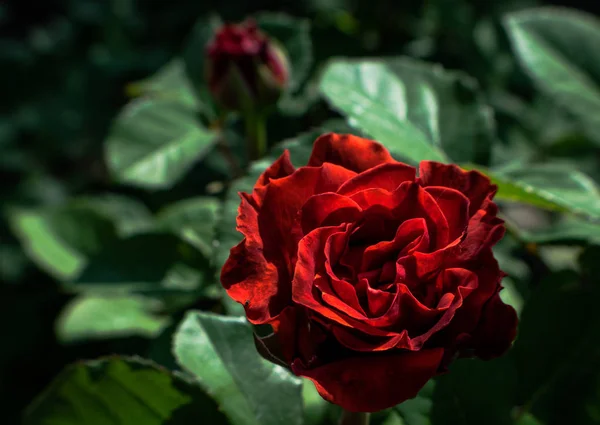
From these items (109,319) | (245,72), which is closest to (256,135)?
(245,72)

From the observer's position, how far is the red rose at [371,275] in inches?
14.4

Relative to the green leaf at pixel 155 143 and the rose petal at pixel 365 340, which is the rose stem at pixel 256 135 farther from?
the rose petal at pixel 365 340

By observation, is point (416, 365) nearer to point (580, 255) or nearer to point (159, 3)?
point (580, 255)

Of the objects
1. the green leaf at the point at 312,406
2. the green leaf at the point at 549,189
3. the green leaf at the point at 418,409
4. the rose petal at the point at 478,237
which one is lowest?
the green leaf at the point at 312,406

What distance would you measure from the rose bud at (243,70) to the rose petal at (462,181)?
16.1 inches

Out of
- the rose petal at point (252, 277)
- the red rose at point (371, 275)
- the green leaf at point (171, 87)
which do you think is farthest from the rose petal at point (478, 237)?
the green leaf at point (171, 87)

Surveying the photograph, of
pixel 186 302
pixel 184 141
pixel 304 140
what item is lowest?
pixel 186 302

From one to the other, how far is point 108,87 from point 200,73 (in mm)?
738

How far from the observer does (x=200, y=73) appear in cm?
91

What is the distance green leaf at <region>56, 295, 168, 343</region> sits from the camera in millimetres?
896

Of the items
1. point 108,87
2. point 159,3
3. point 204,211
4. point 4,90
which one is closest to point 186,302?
point 204,211

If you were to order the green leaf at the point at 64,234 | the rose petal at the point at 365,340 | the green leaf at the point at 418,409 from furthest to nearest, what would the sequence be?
1. the green leaf at the point at 64,234
2. the green leaf at the point at 418,409
3. the rose petal at the point at 365,340

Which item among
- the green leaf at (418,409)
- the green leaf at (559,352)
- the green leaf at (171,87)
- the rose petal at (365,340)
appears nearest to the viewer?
the rose petal at (365,340)

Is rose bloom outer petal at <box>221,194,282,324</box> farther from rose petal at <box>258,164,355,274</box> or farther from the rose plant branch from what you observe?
the rose plant branch
